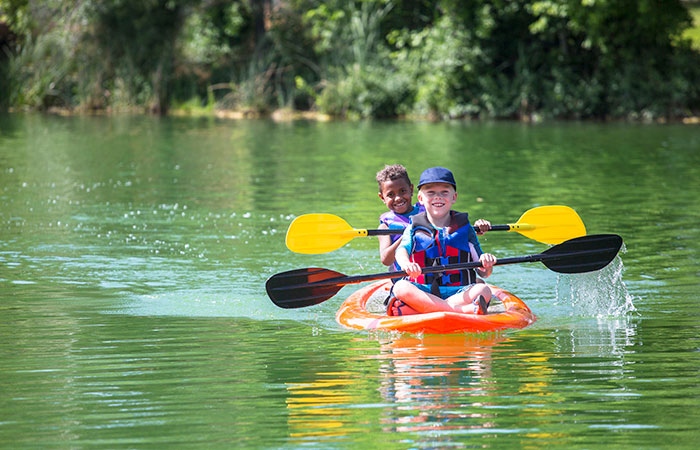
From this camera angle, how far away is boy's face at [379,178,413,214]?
7523 millimetres

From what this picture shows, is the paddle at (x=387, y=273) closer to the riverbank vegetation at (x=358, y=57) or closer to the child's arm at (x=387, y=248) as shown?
the child's arm at (x=387, y=248)

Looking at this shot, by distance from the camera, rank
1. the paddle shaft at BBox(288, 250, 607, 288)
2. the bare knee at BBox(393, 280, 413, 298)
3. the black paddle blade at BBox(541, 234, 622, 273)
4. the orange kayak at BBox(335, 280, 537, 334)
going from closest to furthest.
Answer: the orange kayak at BBox(335, 280, 537, 334) → the paddle shaft at BBox(288, 250, 607, 288) → the bare knee at BBox(393, 280, 413, 298) → the black paddle blade at BBox(541, 234, 622, 273)

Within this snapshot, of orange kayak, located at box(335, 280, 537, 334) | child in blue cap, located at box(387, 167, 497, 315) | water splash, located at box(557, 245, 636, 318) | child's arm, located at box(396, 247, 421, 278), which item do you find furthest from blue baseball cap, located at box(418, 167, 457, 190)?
water splash, located at box(557, 245, 636, 318)

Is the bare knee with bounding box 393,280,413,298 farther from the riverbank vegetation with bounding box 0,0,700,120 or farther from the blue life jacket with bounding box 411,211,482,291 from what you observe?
the riverbank vegetation with bounding box 0,0,700,120

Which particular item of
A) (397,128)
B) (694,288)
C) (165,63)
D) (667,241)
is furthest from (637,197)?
(165,63)

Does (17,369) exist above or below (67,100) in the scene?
below

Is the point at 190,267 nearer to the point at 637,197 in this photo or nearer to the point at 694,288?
A: the point at 694,288

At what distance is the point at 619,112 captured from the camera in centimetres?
2838

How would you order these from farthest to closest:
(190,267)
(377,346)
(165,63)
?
(165,63), (190,267), (377,346)

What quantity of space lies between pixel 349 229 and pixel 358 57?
23.0 m

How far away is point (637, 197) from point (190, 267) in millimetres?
6581

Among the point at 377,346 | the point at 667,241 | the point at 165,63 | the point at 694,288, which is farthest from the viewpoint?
the point at 165,63

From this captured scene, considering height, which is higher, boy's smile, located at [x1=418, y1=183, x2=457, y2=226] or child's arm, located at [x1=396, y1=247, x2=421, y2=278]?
boy's smile, located at [x1=418, y1=183, x2=457, y2=226]

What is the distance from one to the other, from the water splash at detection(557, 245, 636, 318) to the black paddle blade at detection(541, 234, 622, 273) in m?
0.26
